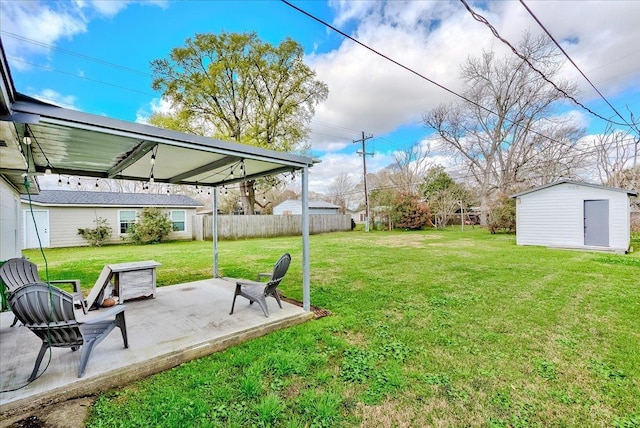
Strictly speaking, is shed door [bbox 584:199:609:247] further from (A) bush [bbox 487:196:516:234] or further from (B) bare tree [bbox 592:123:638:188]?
(B) bare tree [bbox 592:123:638:188]

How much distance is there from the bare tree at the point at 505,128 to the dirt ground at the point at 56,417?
2459 cm

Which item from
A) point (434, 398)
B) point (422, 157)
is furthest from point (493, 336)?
point (422, 157)

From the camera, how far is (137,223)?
15.2 m

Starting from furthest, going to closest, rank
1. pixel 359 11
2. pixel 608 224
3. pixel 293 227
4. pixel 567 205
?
pixel 293 227, pixel 567 205, pixel 608 224, pixel 359 11

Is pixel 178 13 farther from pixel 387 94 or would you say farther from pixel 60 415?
pixel 387 94

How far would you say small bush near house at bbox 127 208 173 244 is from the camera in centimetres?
1510

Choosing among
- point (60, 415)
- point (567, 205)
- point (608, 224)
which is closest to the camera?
point (60, 415)

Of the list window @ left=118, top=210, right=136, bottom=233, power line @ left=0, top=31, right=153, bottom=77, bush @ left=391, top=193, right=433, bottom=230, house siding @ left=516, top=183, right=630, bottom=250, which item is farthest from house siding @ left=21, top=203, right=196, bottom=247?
house siding @ left=516, top=183, right=630, bottom=250

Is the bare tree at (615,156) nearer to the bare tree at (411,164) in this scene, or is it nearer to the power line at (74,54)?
the bare tree at (411,164)

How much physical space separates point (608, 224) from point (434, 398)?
13259 millimetres

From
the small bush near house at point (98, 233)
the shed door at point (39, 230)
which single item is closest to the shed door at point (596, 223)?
the small bush near house at point (98, 233)

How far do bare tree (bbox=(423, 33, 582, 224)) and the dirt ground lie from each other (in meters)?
24.6

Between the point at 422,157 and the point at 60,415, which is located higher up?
the point at 422,157

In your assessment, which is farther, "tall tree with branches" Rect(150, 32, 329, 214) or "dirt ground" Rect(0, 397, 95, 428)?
"tall tree with branches" Rect(150, 32, 329, 214)
